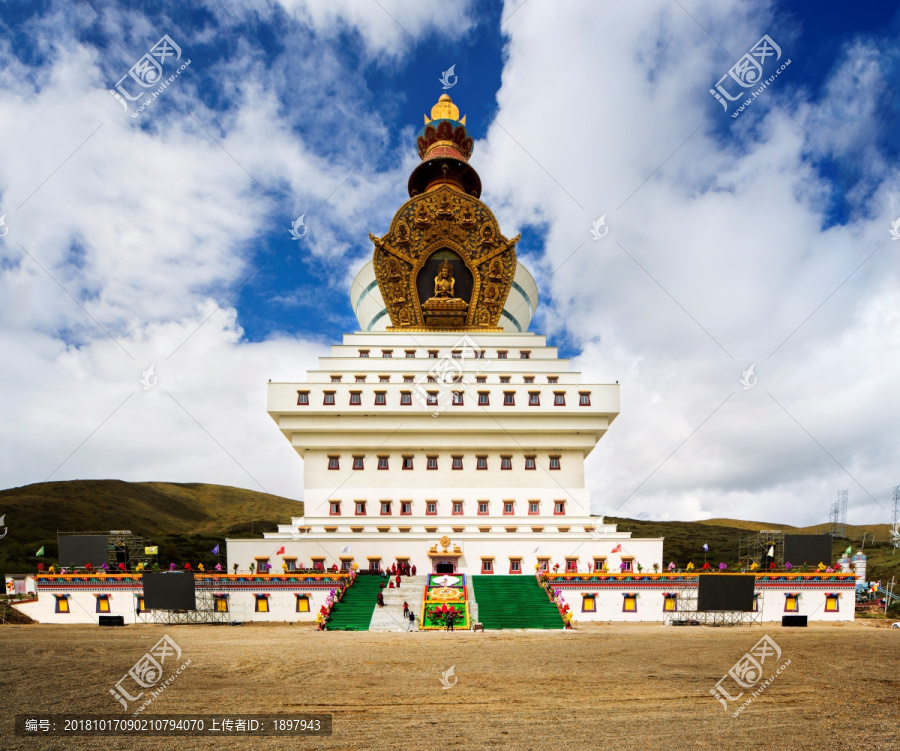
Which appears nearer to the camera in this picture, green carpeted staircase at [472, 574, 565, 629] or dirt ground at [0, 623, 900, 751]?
dirt ground at [0, 623, 900, 751]

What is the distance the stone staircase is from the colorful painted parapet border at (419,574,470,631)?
37 cm

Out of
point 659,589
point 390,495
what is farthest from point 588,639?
point 390,495

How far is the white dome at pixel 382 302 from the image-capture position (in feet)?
168

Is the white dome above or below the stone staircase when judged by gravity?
above

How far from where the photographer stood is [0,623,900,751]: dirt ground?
1109 centimetres

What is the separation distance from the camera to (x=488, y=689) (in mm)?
14297

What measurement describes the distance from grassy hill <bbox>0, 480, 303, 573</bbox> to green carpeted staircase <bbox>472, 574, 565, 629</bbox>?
32.7 m

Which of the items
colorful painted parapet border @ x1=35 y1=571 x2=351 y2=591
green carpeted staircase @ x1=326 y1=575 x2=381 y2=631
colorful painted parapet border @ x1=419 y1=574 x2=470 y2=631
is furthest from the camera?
colorful painted parapet border @ x1=35 y1=571 x2=351 y2=591

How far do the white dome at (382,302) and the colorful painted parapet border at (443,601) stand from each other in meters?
25.4

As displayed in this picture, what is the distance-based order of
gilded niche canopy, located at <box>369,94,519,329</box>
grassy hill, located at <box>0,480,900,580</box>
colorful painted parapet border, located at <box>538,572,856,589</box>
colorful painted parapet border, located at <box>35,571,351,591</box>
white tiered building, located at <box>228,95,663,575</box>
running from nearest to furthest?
colorful painted parapet border, located at <box>35,571,351,591</box>, colorful painted parapet border, located at <box>538,572,856,589</box>, white tiered building, located at <box>228,95,663,575</box>, gilded niche canopy, located at <box>369,94,519,329</box>, grassy hill, located at <box>0,480,900,580</box>

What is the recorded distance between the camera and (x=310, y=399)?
3678 cm

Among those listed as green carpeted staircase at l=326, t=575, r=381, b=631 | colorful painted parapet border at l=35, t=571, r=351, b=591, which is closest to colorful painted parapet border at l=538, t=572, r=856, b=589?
green carpeted staircase at l=326, t=575, r=381, b=631

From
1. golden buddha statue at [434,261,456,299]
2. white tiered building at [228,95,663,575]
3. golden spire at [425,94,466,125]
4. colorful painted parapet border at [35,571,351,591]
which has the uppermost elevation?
golden spire at [425,94,466,125]

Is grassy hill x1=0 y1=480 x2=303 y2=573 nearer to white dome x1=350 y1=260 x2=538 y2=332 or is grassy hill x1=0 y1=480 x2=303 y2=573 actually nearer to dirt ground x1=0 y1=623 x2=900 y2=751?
white dome x1=350 y1=260 x2=538 y2=332
